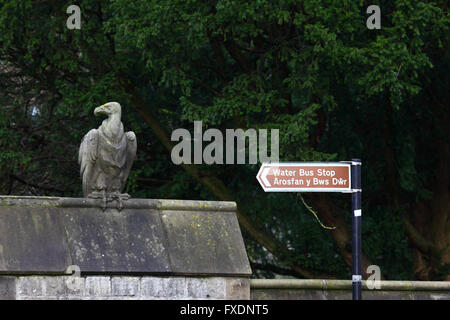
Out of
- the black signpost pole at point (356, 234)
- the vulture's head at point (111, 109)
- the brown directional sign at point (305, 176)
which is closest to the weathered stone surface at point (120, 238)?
the brown directional sign at point (305, 176)

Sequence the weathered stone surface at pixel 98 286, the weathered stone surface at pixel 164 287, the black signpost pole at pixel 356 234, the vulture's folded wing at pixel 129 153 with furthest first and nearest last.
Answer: the vulture's folded wing at pixel 129 153
the weathered stone surface at pixel 164 287
the weathered stone surface at pixel 98 286
the black signpost pole at pixel 356 234

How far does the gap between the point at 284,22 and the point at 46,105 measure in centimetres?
587

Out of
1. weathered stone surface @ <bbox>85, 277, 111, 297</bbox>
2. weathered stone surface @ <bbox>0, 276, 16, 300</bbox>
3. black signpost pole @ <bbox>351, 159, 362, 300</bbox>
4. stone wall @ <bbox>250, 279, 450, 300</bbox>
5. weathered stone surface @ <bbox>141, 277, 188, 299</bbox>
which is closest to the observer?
black signpost pole @ <bbox>351, 159, 362, 300</bbox>

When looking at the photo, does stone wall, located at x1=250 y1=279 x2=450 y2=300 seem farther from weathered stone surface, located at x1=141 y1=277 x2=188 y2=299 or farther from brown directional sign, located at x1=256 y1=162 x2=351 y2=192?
brown directional sign, located at x1=256 y1=162 x2=351 y2=192

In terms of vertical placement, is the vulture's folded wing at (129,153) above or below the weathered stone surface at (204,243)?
above

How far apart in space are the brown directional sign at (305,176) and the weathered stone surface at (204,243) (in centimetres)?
88

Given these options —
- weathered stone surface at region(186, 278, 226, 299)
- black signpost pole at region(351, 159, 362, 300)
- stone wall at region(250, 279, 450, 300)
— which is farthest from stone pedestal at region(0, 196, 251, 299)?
black signpost pole at region(351, 159, 362, 300)

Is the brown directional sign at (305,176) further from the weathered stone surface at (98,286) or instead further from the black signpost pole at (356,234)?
the weathered stone surface at (98,286)

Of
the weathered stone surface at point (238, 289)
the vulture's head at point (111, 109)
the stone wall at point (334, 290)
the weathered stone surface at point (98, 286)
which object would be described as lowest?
the stone wall at point (334, 290)

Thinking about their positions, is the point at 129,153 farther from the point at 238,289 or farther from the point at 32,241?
the point at 238,289

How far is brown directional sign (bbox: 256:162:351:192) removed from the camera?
28.9ft

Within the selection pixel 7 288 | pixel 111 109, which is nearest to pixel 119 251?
pixel 7 288

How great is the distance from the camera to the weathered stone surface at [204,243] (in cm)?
920

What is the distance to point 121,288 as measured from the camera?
8953mm
